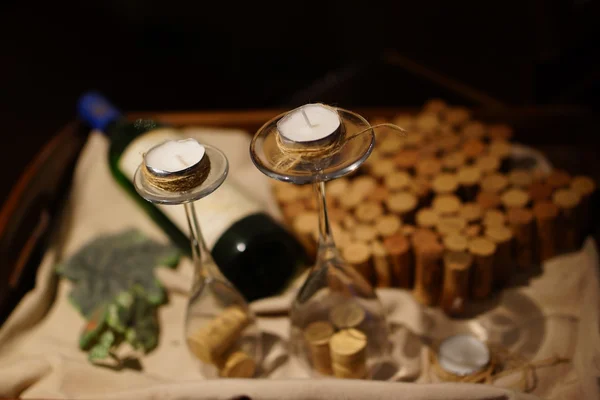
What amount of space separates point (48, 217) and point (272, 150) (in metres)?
0.54

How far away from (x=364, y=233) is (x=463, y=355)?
19 centimetres

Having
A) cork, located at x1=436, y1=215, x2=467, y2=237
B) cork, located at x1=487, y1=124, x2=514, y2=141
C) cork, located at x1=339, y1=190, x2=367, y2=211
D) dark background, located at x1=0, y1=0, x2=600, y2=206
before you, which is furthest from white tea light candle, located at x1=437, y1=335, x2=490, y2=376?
dark background, located at x1=0, y1=0, x2=600, y2=206

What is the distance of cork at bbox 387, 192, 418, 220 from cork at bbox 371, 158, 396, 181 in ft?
0.17

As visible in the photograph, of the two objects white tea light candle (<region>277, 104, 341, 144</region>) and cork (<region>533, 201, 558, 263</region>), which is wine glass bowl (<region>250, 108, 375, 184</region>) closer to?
white tea light candle (<region>277, 104, 341, 144</region>)

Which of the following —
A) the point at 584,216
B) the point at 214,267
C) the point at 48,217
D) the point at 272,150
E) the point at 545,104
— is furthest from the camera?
the point at 545,104

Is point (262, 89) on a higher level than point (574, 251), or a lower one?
higher

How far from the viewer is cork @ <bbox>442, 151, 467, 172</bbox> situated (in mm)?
848

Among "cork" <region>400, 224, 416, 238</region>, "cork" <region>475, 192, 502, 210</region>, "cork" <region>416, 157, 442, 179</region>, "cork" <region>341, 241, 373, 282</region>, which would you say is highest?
"cork" <region>416, 157, 442, 179</region>

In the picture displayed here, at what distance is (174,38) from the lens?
58.4 inches

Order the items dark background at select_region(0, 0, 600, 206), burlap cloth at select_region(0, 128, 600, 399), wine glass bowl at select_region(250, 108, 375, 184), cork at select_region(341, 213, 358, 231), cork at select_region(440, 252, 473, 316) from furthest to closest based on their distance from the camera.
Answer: dark background at select_region(0, 0, 600, 206) < cork at select_region(341, 213, 358, 231) < cork at select_region(440, 252, 473, 316) < burlap cloth at select_region(0, 128, 600, 399) < wine glass bowl at select_region(250, 108, 375, 184)

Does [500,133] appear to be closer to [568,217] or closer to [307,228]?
[568,217]

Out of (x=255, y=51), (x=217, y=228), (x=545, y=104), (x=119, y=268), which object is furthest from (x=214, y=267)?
(x=255, y=51)

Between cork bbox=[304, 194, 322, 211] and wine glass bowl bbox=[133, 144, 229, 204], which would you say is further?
cork bbox=[304, 194, 322, 211]

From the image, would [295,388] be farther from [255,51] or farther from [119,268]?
[255,51]
